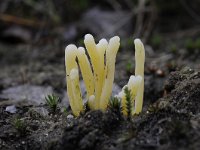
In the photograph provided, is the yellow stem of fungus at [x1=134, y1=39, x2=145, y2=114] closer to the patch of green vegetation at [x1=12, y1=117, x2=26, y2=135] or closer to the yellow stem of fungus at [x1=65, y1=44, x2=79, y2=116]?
the yellow stem of fungus at [x1=65, y1=44, x2=79, y2=116]

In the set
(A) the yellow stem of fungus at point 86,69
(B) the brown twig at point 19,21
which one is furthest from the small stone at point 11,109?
(B) the brown twig at point 19,21

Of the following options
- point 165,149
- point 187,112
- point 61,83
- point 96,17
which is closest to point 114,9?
point 96,17

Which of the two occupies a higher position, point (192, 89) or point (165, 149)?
point (192, 89)

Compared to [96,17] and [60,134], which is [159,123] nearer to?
[60,134]

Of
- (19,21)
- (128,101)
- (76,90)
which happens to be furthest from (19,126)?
(19,21)

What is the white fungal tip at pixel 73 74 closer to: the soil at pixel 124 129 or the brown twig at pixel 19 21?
the soil at pixel 124 129

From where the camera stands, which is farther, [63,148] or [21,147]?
[21,147]

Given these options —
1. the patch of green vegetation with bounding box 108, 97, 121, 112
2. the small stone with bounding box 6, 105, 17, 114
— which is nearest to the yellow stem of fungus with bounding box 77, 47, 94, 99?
the patch of green vegetation with bounding box 108, 97, 121, 112
